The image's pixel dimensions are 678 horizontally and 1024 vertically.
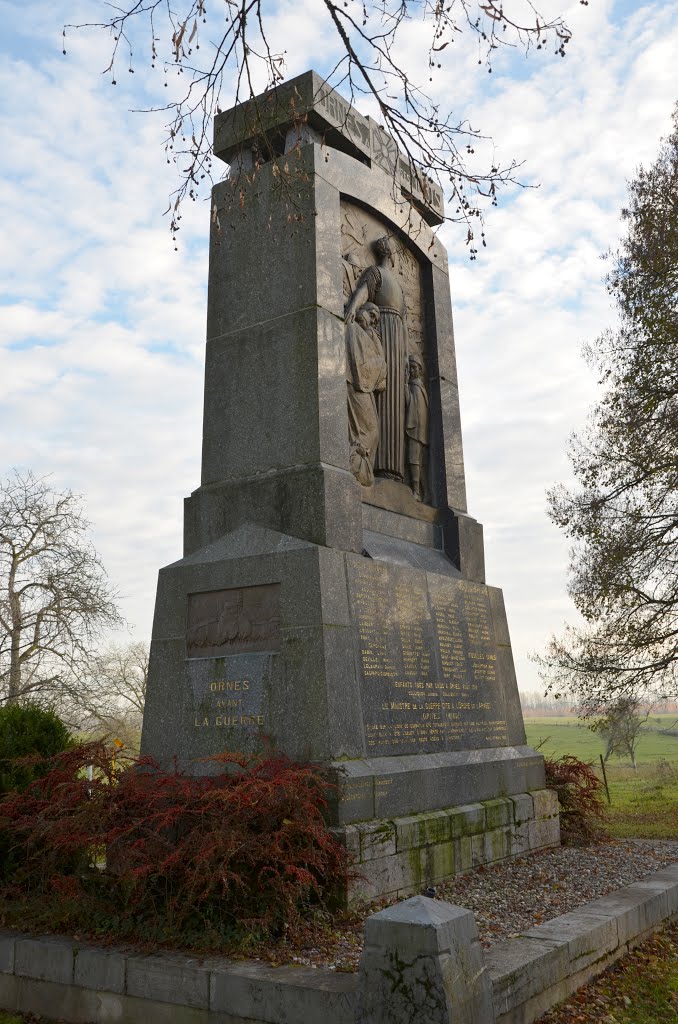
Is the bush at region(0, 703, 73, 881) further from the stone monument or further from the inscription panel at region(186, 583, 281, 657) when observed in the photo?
the inscription panel at region(186, 583, 281, 657)

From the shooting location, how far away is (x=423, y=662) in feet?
26.1

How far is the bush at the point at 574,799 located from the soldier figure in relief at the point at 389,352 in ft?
12.1

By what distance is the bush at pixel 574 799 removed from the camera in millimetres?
9523

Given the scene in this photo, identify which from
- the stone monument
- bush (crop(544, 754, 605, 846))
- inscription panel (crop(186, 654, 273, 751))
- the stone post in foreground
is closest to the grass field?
bush (crop(544, 754, 605, 846))

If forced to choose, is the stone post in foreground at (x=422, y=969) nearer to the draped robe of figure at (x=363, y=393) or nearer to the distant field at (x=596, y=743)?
the draped robe of figure at (x=363, y=393)

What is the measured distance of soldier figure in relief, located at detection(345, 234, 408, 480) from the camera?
924cm

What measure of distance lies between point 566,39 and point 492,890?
594 centimetres

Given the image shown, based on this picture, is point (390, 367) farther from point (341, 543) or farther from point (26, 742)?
point (26, 742)

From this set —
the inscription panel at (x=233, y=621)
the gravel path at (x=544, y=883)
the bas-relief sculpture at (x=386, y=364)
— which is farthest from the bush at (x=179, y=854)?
the bas-relief sculpture at (x=386, y=364)

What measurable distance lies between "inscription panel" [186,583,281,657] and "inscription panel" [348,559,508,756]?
0.69 meters

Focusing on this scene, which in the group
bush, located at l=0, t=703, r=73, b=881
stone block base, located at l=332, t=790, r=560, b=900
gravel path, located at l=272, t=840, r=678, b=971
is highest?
bush, located at l=0, t=703, r=73, b=881

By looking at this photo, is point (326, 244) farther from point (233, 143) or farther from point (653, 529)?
point (653, 529)

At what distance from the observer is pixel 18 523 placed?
23328mm

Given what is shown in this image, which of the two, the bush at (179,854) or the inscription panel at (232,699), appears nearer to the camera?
the bush at (179,854)
